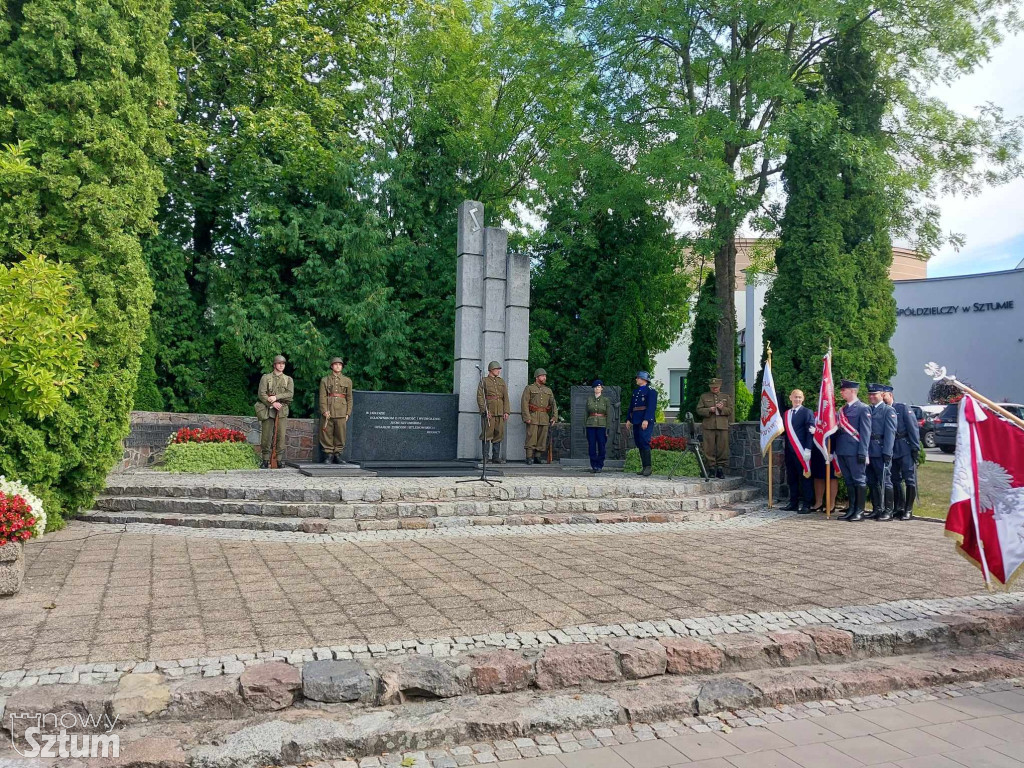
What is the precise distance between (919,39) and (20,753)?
16.2 m

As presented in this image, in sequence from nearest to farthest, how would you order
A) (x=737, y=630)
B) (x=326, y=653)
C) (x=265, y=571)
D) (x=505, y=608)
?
1. (x=326, y=653)
2. (x=737, y=630)
3. (x=505, y=608)
4. (x=265, y=571)

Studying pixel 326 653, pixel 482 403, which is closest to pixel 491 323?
pixel 482 403

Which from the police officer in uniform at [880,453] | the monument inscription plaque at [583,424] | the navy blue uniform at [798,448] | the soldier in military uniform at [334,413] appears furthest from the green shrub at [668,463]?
the soldier in military uniform at [334,413]

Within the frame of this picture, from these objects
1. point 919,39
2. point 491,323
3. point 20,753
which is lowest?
point 20,753

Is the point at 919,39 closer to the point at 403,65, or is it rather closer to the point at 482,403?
the point at 482,403

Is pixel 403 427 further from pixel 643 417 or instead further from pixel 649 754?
pixel 649 754

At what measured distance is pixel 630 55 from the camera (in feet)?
49.4

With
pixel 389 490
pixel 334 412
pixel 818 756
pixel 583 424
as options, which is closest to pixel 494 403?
pixel 583 424

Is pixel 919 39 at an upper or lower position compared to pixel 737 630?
upper

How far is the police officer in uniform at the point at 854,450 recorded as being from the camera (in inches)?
409

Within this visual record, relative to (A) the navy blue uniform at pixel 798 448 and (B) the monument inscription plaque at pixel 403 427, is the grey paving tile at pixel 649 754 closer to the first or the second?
(A) the navy blue uniform at pixel 798 448

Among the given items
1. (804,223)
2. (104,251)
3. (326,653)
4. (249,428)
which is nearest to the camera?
(326,653)

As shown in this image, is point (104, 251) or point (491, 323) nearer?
point (104, 251)

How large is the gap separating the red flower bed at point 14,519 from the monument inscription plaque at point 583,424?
10.5 m
